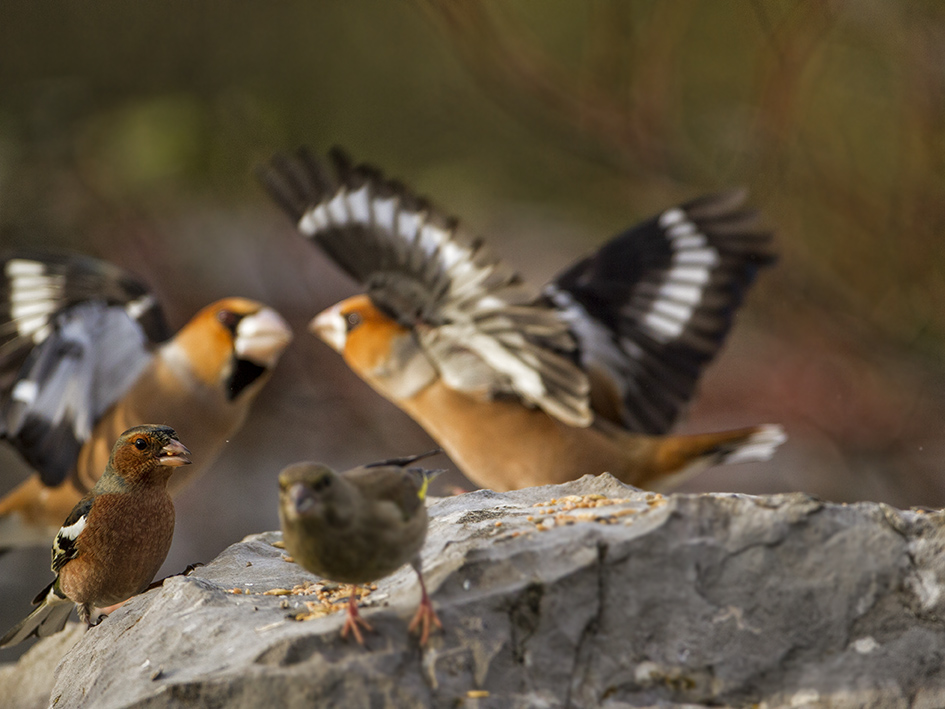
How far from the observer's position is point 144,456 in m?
2.23

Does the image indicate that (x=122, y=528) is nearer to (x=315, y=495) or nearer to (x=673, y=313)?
(x=315, y=495)

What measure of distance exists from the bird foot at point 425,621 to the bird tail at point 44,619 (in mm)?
1092

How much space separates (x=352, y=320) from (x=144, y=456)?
1.73 m

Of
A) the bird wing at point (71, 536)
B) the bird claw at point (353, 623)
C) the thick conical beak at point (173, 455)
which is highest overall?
the thick conical beak at point (173, 455)

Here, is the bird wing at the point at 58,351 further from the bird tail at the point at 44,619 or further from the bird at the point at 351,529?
the bird at the point at 351,529

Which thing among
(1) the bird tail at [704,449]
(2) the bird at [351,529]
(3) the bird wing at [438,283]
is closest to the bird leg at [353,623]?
(2) the bird at [351,529]

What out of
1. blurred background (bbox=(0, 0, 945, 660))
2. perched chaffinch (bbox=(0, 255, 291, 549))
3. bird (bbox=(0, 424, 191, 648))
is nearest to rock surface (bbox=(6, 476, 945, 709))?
bird (bbox=(0, 424, 191, 648))

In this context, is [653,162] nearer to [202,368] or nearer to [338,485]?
[202,368]

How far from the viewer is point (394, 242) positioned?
3.44 m

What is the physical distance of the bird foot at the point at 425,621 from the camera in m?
1.63

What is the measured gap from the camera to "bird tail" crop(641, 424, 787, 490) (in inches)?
148

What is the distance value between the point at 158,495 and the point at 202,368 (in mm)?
1688

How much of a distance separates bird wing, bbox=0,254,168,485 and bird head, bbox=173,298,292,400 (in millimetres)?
247

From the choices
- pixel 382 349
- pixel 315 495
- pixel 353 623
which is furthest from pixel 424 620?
pixel 382 349
